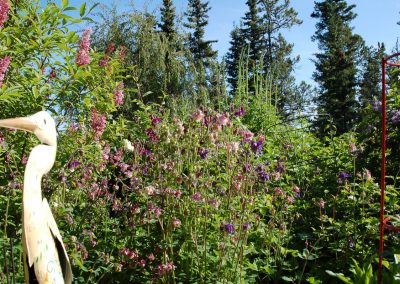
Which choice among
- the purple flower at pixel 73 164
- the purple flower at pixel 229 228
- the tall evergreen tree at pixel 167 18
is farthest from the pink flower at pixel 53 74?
the tall evergreen tree at pixel 167 18

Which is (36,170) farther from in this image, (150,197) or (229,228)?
(150,197)

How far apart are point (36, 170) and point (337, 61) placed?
25.1 metres

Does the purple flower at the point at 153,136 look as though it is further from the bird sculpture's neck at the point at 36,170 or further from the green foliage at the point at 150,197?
the bird sculpture's neck at the point at 36,170

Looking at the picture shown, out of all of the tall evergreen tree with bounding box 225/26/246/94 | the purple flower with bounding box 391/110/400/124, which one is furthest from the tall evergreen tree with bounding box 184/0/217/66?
the purple flower with bounding box 391/110/400/124

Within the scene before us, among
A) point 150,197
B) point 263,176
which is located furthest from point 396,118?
point 150,197

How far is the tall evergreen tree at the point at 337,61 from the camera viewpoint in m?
23.5

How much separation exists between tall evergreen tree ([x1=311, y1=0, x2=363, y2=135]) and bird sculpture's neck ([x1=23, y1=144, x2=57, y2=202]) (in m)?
22.3

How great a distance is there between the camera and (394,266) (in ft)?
6.98

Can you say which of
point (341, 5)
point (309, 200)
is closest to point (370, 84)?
point (341, 5)

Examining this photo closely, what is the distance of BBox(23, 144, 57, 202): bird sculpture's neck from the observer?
2.91 ft

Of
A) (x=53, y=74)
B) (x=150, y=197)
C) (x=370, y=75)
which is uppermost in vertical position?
(x=370, y=75)

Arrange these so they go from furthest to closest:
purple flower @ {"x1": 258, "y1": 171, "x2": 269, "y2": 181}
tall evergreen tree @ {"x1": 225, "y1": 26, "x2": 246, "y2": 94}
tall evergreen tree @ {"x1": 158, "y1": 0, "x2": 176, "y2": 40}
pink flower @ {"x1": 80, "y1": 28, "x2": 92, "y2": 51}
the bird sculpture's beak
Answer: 1. tall evergreen tree @ {"x1": 225, "y1": 26, "x2": 246, "y2": 94}
2. tall evergreen tree @ {"x1": 158, "y1": 0, "x2": 176, "y2": 40}
3. purple flower @ {"x1": 258, "y1": 171, "x2": 269, "y2": 181}
4. pink flower @ {"x1": 80, "y1": 28, "x2": 92, "y2": 51}
5. the bird sculpture's beak

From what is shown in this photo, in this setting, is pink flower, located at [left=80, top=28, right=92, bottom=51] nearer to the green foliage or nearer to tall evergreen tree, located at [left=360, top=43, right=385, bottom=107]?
the green foliage

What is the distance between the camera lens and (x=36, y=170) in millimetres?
919
